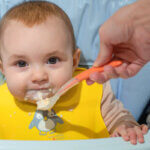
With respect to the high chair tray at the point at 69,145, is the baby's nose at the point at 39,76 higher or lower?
higher

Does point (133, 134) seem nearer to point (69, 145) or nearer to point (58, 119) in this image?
point (69, 145)

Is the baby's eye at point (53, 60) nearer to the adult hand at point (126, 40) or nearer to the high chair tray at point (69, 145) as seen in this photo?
the adult hand at point (126, 40)

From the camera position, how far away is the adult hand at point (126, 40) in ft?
2.39

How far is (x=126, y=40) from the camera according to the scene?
78 cm

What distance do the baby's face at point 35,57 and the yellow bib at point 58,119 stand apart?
13cm

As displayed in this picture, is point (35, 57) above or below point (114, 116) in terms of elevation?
above

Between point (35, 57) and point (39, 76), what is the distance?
7cm

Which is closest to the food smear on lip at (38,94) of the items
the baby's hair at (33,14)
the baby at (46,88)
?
the baby at (46,88)

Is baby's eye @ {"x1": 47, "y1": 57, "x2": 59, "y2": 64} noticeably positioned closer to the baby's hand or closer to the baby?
the baby

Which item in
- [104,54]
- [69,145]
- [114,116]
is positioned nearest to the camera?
[69,145]

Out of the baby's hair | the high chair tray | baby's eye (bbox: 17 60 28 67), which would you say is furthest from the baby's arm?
baby's eye (bbox: 17 60 28 67)

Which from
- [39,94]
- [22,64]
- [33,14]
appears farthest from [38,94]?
[33,14]

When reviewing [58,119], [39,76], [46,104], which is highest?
[39,76]

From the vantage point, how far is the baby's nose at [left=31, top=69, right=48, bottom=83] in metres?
0.87
